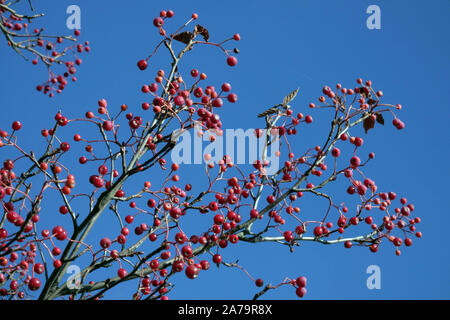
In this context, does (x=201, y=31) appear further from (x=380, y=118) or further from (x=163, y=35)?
(x=380, y=118)

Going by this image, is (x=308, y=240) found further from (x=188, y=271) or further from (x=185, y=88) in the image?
(x=185, y=88)

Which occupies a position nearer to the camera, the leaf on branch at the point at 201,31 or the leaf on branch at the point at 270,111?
the leaf on branch at the point at 201,31

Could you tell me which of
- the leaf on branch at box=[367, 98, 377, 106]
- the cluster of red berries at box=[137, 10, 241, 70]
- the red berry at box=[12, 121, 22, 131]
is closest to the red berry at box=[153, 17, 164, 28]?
the cluster of red berries at box=[137, 10, 241, 70]

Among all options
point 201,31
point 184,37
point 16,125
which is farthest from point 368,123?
point 16,125

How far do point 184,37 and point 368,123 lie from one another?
211 cm

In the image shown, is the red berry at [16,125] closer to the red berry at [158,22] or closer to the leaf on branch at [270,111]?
the red berry at [158,22]

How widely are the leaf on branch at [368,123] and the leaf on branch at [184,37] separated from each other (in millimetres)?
2009

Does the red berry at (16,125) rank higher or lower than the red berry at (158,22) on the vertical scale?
lower

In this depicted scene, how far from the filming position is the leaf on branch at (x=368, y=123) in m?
3.79

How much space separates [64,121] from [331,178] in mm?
2559

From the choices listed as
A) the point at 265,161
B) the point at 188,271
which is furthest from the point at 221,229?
the point at 265,161

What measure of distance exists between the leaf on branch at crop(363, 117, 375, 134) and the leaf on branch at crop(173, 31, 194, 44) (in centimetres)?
201

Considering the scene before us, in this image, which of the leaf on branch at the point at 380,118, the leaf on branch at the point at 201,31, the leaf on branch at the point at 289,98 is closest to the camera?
the leaf on branch at the point at 201,31

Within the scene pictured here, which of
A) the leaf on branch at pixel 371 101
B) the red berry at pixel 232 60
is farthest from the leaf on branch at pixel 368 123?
the red berry at pixel 232 60
